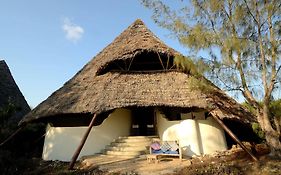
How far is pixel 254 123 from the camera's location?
1040cm

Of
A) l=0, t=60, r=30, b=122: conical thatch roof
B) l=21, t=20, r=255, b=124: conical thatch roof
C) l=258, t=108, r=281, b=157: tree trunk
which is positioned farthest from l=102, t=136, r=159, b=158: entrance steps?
l=0, t=60, r=30, b=122: conical thatch roof

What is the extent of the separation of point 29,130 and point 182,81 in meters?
9.11

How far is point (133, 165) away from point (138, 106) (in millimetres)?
2503

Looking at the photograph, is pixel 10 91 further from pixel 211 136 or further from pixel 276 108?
pixel 276 108

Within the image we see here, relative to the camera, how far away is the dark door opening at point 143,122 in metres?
13.7

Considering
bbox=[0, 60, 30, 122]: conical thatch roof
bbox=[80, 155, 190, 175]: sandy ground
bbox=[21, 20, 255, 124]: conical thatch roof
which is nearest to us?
bbox=[80, 155, 190, 175]: sandy ground

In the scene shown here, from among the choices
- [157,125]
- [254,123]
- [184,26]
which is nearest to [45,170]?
[157,125]

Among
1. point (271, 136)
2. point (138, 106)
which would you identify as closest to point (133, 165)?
point (138, 106)

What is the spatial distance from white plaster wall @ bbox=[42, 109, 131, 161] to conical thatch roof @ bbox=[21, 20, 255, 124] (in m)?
0.75

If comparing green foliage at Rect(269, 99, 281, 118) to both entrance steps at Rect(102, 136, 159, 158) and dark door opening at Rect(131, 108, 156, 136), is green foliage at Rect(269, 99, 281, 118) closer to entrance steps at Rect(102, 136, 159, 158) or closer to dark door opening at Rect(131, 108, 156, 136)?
entrance steps at Rect(102, 136, 159, 158)

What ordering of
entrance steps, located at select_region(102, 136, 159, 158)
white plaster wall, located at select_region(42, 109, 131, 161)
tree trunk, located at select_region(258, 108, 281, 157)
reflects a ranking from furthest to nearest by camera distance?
white plaster wall, located at select_region(42, 109, 131, 161) < entrance steps, located at select_region(102, 136, 159, 158) < tree trunk, located at select_region(258, 108, 281, 157)

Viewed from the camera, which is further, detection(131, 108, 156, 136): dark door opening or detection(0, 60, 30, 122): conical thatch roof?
detection(0, 60, 30, 122): conical thatch roof

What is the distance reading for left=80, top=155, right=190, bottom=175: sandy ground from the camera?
830cm

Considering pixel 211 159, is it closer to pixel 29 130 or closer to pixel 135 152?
pixel 135 152
